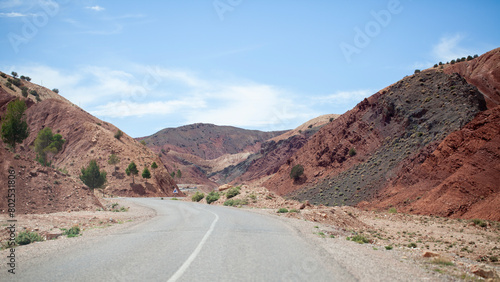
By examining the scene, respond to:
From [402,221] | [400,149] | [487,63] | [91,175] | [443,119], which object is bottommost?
[402,221]

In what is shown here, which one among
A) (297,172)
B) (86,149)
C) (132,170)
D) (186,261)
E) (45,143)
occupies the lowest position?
(186,261)

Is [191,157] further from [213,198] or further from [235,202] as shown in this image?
[235,202]

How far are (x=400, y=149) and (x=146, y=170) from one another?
161ft

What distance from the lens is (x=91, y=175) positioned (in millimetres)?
53219

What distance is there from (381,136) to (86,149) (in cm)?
6357

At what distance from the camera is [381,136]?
57.7 m

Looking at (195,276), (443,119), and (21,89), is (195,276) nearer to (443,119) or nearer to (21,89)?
(443,119)

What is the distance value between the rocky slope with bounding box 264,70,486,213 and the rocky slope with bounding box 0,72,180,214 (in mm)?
30315

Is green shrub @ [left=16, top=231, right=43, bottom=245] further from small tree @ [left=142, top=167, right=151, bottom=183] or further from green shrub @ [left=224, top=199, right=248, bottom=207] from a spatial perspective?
small tree @ [left=142, top=167, right=151, bottom=183]

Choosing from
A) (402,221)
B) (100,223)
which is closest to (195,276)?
(100,223)

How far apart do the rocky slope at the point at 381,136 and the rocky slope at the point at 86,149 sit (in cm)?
3032

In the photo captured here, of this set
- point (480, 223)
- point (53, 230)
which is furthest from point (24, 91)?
point (480, 223)

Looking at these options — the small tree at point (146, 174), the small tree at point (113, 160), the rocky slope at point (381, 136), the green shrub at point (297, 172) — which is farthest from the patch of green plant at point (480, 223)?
the small tree at point (113, 160)

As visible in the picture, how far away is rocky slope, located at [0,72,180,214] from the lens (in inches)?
2628
